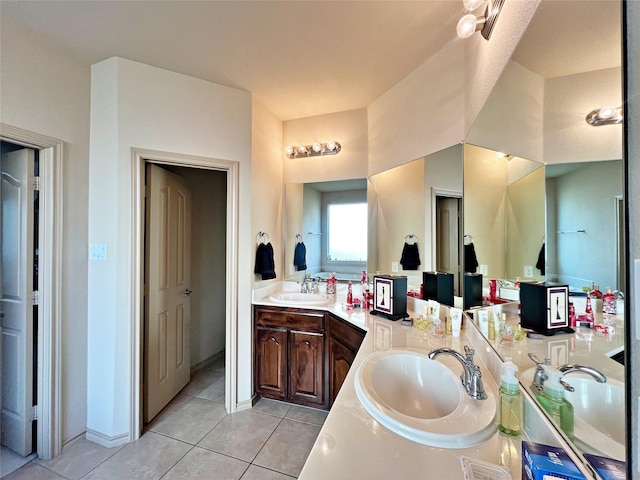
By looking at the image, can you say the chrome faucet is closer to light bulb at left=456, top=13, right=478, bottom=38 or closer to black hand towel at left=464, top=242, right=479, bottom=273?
black hand towel at left=464, top=242, right=479, bottom=273

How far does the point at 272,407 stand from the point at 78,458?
123 centimetres

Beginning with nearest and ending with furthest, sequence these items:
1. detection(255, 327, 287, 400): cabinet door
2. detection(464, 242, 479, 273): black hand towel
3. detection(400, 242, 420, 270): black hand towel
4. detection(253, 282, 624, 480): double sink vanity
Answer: detection(253, 282, 624, 480): double sink vanity → detection(464, 242, 479, 273): black hand towel → detection(400, 242, 420, 270): black hand towel → detection(255, 327, 287, 400): cabinet door

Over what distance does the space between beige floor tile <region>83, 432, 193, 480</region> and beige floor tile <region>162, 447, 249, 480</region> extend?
0.06 m

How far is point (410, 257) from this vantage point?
6.34 ft

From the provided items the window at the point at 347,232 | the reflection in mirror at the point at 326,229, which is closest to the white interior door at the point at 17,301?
the reflection in mirror at the point at 326,229

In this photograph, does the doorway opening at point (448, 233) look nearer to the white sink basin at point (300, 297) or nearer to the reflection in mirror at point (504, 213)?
the reflection in mirror at point (504, 213)

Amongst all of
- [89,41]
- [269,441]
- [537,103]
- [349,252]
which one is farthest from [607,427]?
[89,41]

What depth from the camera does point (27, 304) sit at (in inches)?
64.2

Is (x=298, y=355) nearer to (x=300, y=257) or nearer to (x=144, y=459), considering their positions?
(x=300, y=257)

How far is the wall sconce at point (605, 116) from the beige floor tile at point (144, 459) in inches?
93.1

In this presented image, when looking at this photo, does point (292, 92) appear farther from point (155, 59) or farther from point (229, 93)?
point (155, 59)

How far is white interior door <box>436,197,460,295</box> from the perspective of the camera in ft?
4.98

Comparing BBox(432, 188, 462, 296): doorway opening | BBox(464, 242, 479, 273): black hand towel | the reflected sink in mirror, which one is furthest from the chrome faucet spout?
BBox(432, 188, 462, 296): doorway opening

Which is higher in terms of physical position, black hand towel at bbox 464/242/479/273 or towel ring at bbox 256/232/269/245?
towel ring at bbox 256/232/269/245
